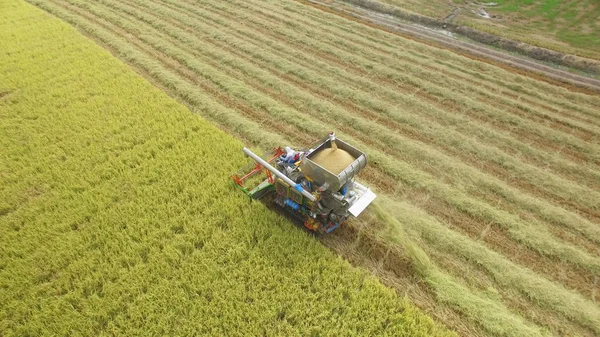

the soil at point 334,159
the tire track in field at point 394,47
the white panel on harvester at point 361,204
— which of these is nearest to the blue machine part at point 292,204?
the soil at point 334,159

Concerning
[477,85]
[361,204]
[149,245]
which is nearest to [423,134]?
[477,85]

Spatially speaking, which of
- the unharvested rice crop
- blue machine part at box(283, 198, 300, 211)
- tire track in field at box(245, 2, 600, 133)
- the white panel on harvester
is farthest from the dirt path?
blue machine part at box(283, 198, 300, 211)

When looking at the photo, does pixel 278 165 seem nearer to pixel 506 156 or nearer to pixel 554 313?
pixel 554 313

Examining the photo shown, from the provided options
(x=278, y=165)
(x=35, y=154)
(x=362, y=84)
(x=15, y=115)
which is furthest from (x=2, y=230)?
(x=362, y=84)

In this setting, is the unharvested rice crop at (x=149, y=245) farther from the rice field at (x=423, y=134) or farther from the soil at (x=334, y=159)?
the soil at (x=334, y=159)

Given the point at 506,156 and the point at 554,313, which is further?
the point at 506,156

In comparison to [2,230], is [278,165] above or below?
above

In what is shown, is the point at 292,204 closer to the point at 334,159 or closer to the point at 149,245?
the point at 334,159
